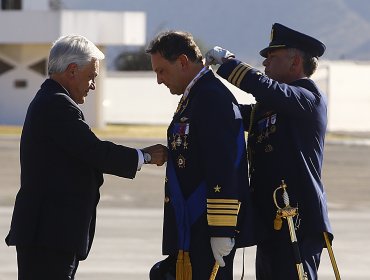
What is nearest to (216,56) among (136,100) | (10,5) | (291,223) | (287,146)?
(287,146)

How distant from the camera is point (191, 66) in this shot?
606cm

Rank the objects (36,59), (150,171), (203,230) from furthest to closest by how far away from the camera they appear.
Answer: (36,59)
(150,171)
(203,230)

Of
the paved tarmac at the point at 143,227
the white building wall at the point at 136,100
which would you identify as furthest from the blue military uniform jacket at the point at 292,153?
the white building wall at the point at 136,100

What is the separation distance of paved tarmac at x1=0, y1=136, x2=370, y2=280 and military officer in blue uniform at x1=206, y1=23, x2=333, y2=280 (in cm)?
398

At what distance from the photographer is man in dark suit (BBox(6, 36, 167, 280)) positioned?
605 cm

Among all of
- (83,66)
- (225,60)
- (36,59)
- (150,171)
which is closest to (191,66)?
(225,60)

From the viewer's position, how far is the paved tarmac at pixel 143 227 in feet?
34.6

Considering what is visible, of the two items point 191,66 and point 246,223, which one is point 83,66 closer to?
point 191,66

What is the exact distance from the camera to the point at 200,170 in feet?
19.6

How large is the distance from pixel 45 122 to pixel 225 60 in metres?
0.95

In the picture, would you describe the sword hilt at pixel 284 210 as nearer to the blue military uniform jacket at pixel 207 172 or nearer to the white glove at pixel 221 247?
the blue military uniform jacket at pixel 207 172

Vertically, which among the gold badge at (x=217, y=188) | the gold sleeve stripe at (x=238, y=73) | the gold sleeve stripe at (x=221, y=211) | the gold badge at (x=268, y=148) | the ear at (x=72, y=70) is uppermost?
the gold sleeve stripe at (x=238, y=73)

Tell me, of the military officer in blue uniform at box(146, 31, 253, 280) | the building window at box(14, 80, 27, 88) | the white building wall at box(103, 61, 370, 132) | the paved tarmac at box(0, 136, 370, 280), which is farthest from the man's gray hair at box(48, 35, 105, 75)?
the white building wall at box(103, 61, 370, 132)

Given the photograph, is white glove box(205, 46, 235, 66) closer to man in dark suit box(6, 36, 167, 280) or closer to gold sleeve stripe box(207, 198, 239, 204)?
man in dark suit box(6, 36, 167, 280)
